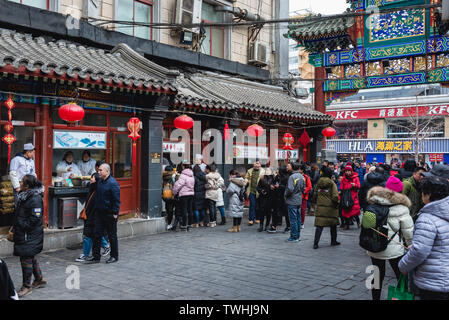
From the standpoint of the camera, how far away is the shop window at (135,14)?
494 inches

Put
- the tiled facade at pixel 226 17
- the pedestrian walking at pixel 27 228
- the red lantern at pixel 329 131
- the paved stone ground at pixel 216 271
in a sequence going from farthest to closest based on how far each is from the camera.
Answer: the red lantern at pixel 329 131 < the tiled facade at pixel 226 17 < the paved stone ground at pixel 216 271 < the pedestrian walking at pixel 27 228

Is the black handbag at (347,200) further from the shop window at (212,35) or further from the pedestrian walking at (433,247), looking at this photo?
the shop window at (212,35)

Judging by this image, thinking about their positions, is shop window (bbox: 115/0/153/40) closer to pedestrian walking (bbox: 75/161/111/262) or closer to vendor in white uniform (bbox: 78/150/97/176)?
vendor in white uniform (bbox: 78/150/97/176)

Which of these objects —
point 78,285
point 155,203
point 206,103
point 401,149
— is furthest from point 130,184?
point 401,149

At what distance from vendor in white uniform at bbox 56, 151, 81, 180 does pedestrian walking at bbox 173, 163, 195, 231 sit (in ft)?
8.18

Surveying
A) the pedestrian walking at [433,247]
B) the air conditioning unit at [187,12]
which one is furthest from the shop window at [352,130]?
the pedestrian walking at [433,247]

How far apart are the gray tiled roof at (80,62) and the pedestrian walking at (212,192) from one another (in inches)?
108

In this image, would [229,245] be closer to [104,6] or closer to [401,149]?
[104,6]

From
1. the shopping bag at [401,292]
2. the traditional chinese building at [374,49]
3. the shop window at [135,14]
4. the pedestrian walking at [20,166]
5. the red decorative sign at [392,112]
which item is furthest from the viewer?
the red decorative sign at [392,112]

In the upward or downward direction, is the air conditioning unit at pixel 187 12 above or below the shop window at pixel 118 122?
above

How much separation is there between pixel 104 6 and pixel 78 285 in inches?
341

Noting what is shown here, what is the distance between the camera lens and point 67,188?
9320 mm

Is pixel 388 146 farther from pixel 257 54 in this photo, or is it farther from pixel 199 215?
pixel 199 215

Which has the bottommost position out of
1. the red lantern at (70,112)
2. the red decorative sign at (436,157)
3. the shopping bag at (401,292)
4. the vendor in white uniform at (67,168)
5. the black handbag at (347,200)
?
the shopping bag at (401,292)
